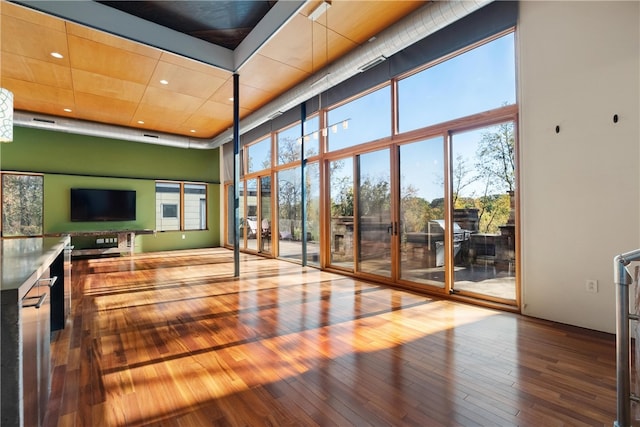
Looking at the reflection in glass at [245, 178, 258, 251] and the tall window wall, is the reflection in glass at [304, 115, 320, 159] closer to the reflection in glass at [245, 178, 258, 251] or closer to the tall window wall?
the tall window wall

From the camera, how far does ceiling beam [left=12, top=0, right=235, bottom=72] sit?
12.0 ft

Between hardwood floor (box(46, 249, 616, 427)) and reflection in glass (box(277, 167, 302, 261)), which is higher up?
reflection in glass (box(277, 167, 302, 261))

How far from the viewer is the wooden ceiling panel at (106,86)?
554cm

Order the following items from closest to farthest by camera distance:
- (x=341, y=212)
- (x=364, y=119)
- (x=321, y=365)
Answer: (x=321, y=365) → (x=364, y=119) → (x=341, y=212)

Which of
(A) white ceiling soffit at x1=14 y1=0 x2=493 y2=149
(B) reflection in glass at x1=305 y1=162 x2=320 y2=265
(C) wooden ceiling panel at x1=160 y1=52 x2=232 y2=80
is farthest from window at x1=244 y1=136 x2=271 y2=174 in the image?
(C) wooden ceiling panel at x1=160 y1=52 x2=232 y2=80

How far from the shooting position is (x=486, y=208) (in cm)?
394

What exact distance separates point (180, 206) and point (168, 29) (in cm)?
668

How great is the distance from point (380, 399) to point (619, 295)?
4.61 ft

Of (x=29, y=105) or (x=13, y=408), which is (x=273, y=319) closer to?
(x=13, y=408)

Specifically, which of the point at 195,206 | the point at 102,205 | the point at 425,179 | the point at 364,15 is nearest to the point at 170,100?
the point at 102,205

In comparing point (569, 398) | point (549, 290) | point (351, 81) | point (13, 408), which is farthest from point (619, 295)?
point (351, 81)

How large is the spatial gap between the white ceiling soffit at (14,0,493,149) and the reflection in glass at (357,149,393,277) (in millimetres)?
1502

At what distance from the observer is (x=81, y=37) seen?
14.0 feet

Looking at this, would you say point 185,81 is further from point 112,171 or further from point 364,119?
point 112,171
